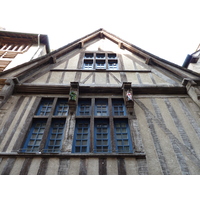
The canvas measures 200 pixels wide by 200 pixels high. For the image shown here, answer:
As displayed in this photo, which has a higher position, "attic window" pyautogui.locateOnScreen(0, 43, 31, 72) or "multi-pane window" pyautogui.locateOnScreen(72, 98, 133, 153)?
"attic window" pyautogui.locateOnScreen(0, 43, 31, 72)

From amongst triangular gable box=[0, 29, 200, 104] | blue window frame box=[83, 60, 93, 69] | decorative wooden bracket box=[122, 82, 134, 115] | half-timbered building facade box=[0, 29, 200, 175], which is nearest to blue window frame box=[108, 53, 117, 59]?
triangular gable box=[0, 29, 200, 104]

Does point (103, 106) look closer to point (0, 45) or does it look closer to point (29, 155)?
point (29, 155)

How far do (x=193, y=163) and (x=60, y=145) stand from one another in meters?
3.02

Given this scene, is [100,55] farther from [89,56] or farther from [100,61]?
[100,61]

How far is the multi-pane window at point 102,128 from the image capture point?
4.01 m

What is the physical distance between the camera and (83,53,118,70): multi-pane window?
7348mm

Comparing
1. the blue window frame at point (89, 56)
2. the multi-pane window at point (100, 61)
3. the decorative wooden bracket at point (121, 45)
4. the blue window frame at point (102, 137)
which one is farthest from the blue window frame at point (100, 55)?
the blue window frame at point (102, 137)

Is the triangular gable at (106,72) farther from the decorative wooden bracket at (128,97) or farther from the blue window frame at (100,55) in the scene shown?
the blue window frame at (100,55)

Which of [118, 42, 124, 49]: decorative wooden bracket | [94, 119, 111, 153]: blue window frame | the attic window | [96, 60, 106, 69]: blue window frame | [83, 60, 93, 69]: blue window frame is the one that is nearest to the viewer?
[94, 119, 111, 153]: blue window frame

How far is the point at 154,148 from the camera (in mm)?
3879

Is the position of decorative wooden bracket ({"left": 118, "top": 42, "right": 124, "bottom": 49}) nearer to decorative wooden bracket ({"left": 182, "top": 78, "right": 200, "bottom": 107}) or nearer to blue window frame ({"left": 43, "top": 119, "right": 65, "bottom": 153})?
decorative wooden bracket ({"left": 182, "top": 78, "right": 200, "bottom": 107})

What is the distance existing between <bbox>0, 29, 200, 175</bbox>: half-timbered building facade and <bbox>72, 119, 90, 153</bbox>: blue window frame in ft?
0.08

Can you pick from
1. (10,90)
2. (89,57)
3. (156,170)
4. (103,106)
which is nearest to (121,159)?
(156,170)

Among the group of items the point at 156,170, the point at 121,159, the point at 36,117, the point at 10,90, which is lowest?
the point at 156,170
